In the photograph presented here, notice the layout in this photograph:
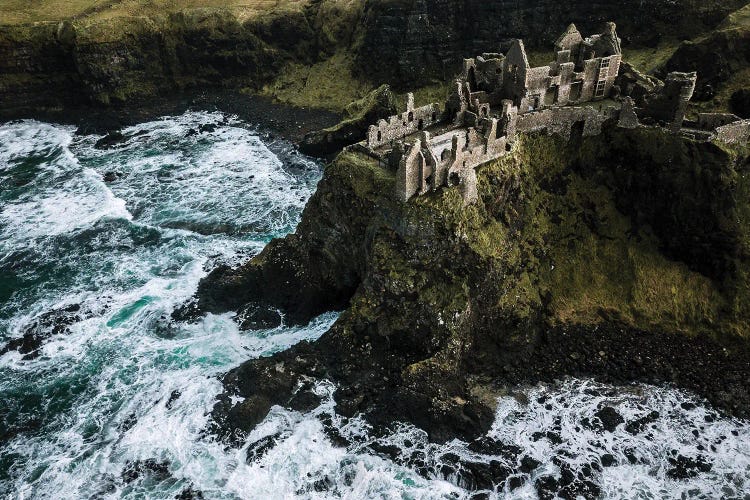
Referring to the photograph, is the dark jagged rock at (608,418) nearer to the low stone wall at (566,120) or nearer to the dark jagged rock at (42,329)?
the low stone wall at (566,120)

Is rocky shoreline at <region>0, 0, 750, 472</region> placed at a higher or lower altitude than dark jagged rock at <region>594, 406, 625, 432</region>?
higher

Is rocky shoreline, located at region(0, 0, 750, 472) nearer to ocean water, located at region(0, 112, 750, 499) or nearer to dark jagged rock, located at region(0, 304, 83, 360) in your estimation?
ocean water, located at region(0, 112, 750, 499)

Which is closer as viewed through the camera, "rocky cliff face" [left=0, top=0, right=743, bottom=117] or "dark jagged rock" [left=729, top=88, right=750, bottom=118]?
"dark jagged rock" [left=729, top=88, right=750, bottom=118]

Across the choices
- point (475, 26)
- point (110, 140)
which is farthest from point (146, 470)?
point (475, 26)

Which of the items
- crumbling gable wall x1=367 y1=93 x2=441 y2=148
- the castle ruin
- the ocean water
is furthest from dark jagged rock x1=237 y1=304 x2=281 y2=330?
crumbling gable wall x1=367 y1=93 x2=441 y2=148

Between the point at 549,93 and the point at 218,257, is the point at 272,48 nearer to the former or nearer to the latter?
the point at 218,257
